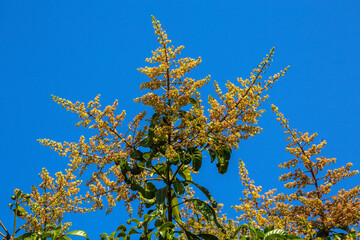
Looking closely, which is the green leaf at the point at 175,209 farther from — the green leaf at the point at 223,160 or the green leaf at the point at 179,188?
the green leaf at the point at 223,160

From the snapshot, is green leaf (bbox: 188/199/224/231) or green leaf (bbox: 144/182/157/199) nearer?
green leaf (bbox: 188/199/224/231)

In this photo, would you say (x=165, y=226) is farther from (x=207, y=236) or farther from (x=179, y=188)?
(x=179, y=188)

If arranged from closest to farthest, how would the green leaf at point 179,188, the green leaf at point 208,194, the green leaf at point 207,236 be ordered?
the green leaf at point 207,236, the green leaf at point 208,194, the green leaf at point 179,188

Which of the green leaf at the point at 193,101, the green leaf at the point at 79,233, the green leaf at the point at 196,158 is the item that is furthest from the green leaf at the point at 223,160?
the green leaf at the point at 79,233

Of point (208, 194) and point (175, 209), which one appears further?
point (175, 209)

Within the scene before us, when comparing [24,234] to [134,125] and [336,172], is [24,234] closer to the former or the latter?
[134,125]

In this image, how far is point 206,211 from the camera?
4195 millimetres

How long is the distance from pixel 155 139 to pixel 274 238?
150 centimetres

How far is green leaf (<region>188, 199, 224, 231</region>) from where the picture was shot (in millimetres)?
4148

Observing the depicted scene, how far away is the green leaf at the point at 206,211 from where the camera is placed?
415 centimetres

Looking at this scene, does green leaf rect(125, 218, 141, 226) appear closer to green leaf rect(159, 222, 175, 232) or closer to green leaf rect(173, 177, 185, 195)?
green leaf rect(159, 222, 175, 232)

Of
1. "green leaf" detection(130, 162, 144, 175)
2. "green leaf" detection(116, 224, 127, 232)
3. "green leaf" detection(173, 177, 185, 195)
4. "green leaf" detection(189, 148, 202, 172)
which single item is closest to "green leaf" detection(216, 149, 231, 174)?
"green leaf" detection(189, 148, 202, 172)

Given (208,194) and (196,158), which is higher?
(196,158)

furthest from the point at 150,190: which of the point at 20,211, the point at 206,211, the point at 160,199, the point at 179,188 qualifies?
the point at 20,211
